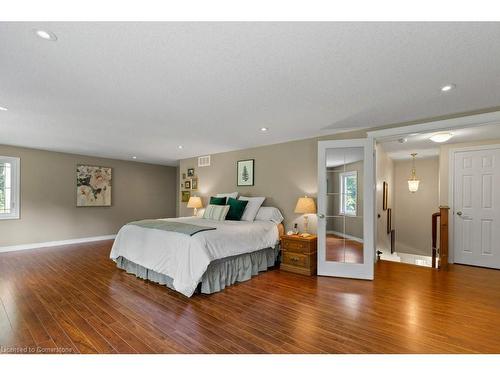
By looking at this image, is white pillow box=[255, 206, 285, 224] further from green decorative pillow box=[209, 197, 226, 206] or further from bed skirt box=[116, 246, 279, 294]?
green decorative pillow box=[209, 197, 226, 206]

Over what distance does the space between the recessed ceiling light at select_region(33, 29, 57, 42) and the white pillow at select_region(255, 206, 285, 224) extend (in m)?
3.58

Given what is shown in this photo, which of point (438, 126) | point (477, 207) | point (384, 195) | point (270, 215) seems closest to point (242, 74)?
point (438, 126)

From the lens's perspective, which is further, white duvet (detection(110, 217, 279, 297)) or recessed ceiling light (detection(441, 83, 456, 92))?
white duvet (detection(110, 217, 279, 297))

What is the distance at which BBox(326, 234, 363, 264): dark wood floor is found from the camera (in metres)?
3.39

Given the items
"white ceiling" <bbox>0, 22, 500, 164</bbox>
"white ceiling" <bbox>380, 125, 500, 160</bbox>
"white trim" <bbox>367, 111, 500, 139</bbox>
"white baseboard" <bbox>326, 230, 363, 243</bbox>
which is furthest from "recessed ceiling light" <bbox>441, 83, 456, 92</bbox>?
"white baseboard" <bbox>326, 230, 363, 243</bbox>

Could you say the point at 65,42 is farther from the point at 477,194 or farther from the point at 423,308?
the point at 477,194

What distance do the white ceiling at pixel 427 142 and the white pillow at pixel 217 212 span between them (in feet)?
9.91

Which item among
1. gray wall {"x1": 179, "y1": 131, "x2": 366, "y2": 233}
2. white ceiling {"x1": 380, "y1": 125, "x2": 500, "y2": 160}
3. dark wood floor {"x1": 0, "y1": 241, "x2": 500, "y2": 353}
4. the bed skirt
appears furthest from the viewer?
gray wall {"x1": 179, "y1": 131, "x2": 366, "y2": 233}

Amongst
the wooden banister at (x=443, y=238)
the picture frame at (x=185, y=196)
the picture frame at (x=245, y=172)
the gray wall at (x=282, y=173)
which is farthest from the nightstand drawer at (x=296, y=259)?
the picture frame at (x=185, y=196)

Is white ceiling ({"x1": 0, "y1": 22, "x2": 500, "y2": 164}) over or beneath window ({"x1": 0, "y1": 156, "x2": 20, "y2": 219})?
over

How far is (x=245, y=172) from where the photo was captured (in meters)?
5.09

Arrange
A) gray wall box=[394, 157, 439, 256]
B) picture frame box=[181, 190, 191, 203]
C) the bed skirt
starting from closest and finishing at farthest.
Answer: the bed skirt → gray wall box=[394, 157, 439, 256] → picture frame box=[181, 190, 191, 203]
